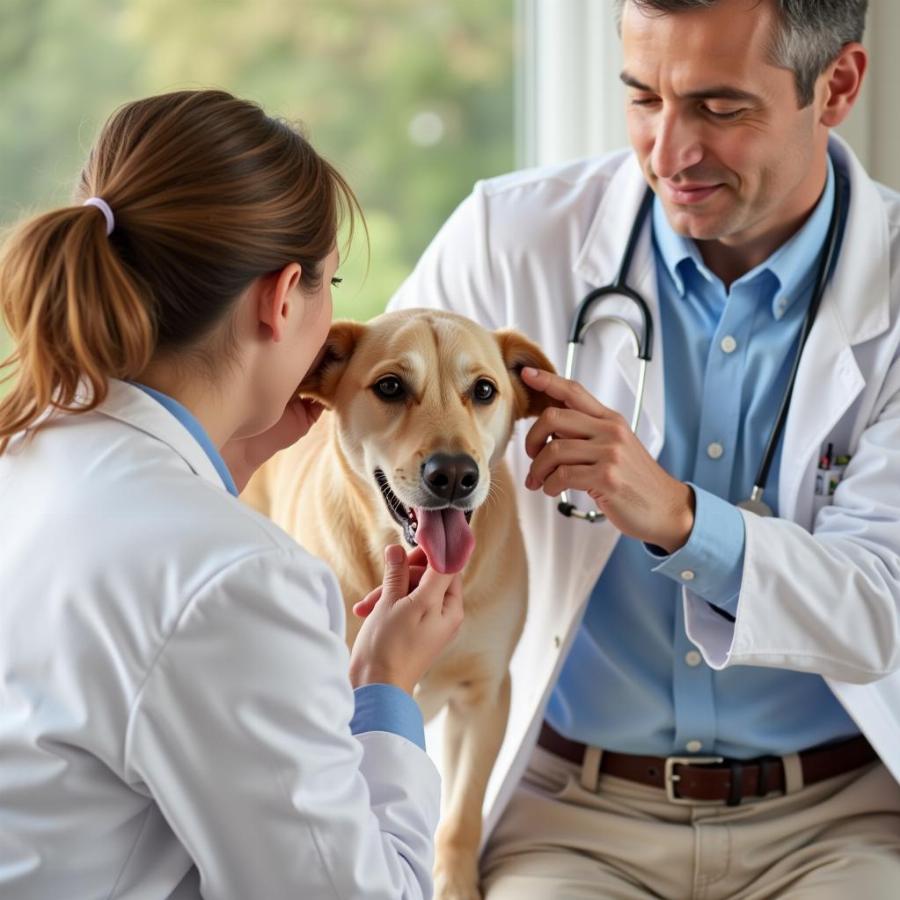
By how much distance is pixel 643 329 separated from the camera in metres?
1.69

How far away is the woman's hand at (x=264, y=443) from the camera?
1509 millimetres

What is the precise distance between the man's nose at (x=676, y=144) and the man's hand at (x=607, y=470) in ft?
1.20

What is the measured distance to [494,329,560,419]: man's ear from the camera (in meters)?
1.62

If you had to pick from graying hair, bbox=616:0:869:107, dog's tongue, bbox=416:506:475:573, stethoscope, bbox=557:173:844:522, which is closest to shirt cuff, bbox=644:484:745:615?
stethoscope, bbox=557:173:844:522

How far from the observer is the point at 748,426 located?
1.71m

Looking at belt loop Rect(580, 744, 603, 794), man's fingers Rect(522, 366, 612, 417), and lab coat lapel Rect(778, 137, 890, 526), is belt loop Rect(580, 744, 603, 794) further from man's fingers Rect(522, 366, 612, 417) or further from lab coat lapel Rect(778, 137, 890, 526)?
man's fingers Rect(522, 366, 612, 417)

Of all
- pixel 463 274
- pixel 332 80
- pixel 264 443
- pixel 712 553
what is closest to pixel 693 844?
pixel 712 553

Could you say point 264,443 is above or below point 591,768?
→ above

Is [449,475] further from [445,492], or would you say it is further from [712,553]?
[712,553]

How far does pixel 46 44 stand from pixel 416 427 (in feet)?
3.52

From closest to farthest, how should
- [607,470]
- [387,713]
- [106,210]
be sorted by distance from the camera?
[106,210]
[387,713]
[607,470]

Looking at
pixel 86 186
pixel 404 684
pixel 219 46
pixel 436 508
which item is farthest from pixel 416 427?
pixel 219 46

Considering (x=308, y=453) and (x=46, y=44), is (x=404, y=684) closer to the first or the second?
(x=308, y=453)

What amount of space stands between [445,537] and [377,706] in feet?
1.17
